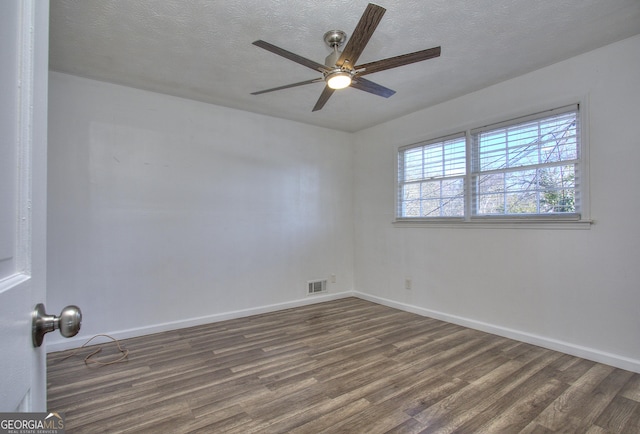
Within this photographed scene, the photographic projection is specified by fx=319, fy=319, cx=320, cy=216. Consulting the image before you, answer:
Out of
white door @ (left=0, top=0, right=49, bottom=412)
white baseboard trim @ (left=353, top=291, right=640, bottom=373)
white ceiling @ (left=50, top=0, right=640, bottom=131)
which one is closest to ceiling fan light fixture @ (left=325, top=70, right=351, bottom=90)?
white ceiling @ (left=50, top=0, right=640, bottom=131)

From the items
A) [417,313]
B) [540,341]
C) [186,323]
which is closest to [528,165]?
[540,341]

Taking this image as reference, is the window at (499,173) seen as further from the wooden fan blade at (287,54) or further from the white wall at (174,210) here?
the wooden fan blade at (287,54)

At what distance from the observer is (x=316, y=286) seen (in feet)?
15.4

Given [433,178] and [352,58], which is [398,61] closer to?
[352,58]

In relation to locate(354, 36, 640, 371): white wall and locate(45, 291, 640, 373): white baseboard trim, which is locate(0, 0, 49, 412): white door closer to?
locate(45, 291, 640, 373): white baseboard trim

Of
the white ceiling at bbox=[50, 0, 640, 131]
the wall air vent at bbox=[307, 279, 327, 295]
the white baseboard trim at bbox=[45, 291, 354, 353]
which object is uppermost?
the white ceiling at bbox=[50, 0, 640, 131]

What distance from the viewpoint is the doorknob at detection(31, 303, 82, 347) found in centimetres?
62

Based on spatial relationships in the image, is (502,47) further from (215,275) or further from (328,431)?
(215,275)

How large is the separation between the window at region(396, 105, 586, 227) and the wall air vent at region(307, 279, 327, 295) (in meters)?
1.50

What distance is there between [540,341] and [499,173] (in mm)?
1678

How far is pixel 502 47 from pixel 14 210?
3.21m

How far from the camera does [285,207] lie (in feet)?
14.5

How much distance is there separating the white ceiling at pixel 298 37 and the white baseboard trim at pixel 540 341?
2.55 meters

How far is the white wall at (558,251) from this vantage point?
2559 mm
